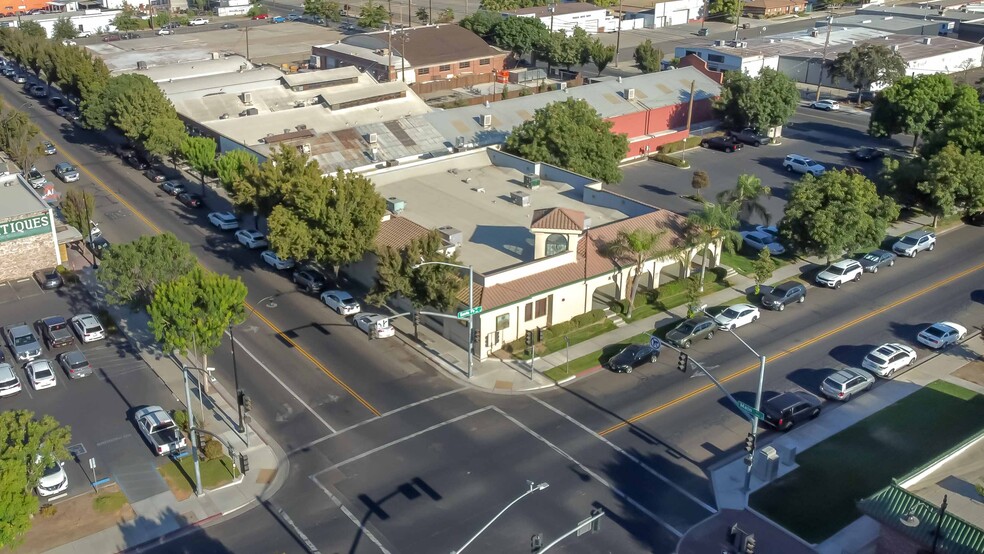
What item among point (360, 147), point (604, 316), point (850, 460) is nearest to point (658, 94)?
point (360, 147)

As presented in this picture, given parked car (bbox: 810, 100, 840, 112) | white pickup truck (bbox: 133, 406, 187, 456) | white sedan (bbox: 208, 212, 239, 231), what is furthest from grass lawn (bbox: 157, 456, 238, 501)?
parked car (bbox: 810, 100, 840, 112)

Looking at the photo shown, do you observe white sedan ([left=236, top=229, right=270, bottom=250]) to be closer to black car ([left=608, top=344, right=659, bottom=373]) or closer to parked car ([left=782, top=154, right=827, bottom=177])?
black car ([left=608, top=344, right=659, bottom=373])

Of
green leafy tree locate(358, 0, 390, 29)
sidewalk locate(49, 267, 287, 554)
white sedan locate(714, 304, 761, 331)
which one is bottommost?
sidewalk locate(49, 267, 287, 554)

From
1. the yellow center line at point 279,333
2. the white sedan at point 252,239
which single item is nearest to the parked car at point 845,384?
the yellow center line at point 279,333

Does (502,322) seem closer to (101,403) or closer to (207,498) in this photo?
(207,498)

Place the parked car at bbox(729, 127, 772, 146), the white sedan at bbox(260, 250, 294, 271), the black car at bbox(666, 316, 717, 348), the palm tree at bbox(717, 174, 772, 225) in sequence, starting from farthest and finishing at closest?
A: the parked car at bbox(729, 127, 772, 146)
the palm tree at bbox(717, 174, 772, 225)
the white sedan at bbox(260, 250, 294, 271)
the black car at bbox(666, 316, 717, 348)

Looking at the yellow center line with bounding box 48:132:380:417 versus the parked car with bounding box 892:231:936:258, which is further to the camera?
the parked car with bounding box 892:231:936:258

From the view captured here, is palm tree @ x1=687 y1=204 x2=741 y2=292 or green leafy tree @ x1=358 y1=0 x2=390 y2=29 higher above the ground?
green leafy tree @ x1=358 y1=0 x2=390 y2=29
